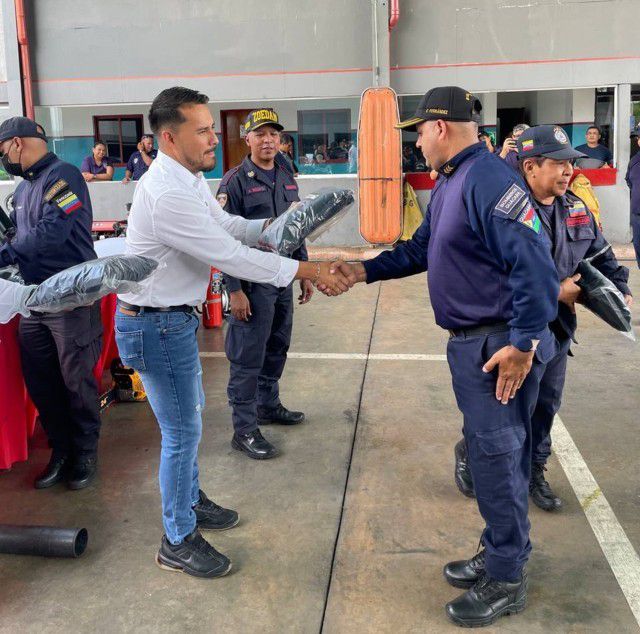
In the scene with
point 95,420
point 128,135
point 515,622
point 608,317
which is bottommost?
point 515,622

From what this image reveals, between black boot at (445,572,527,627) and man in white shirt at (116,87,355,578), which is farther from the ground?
man in white shirt at (116,87,355,578)

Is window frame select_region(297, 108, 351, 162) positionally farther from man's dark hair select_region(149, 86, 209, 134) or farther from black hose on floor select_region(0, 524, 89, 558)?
black hose on floor select_region(0, 524, 89, 558)

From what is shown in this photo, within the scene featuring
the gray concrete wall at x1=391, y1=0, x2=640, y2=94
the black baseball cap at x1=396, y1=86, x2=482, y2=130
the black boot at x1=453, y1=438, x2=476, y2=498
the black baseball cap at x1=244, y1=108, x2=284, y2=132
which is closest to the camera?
the black baseball cap at x1=396, y1=86, x2=482, y2=130

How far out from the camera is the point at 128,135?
1357 centimetres

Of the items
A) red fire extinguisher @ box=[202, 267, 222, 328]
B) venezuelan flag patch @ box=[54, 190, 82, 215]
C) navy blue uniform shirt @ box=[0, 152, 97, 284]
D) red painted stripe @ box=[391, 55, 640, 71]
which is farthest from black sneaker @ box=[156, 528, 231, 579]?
red painted stripe @ box=[391, 55, 640, 71]

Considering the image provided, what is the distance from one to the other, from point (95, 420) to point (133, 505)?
1.84 ft

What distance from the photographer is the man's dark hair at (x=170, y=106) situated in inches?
106

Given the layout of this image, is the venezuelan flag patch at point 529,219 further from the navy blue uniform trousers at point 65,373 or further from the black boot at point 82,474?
the black boot at point 82,474

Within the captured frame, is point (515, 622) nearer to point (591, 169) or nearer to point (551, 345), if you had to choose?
point (551, 345)

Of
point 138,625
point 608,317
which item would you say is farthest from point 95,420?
point 608,317

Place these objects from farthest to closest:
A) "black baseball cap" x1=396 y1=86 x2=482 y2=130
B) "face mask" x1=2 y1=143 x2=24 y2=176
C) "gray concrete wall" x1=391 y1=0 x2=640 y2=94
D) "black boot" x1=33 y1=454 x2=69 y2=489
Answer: "gray concrete wall" x1=391 y1=0 x2=640 y2=94, "black boot" x1=33 y1=454 x2=69 y2=489, "face mask" x1=2 y1=143 x2=24 y2=176, "black baseball cap" x1=396 y1=86 x2=482 y2=130

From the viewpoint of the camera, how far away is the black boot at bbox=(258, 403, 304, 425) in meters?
4.54

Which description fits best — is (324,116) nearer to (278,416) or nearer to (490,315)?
(278,416)

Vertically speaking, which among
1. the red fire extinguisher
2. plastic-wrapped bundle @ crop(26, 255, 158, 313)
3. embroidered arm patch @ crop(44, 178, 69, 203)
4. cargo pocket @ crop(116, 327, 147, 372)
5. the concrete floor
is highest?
embroidered arm patch @ crop(44, 178, 69, 203)
